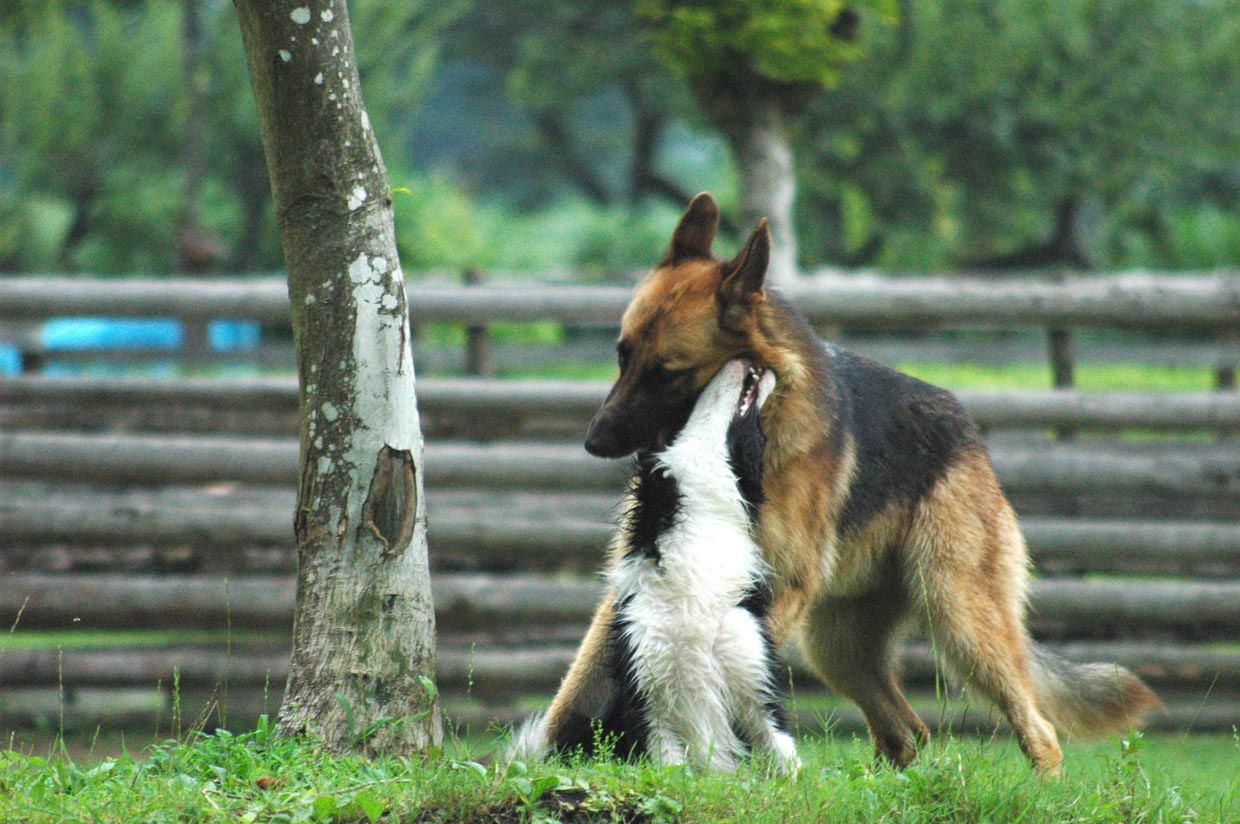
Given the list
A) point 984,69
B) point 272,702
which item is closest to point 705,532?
point 272,702

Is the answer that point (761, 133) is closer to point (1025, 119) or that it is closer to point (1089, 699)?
point (1089, 699)

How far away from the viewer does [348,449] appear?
3385 millimetres

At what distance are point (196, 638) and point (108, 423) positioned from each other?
148 cm

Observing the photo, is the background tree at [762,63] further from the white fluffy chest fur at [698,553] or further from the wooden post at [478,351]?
the white fluffy chest fur at [698,553]

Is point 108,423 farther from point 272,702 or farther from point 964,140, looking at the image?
point 964,140

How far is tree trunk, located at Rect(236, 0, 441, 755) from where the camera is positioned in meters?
3.35

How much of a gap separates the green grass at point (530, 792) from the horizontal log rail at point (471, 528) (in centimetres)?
321

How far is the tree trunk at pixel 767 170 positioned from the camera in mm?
10141

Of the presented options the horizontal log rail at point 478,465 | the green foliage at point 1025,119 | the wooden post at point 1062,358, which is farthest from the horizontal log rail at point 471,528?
the green foliage at point 1025,119

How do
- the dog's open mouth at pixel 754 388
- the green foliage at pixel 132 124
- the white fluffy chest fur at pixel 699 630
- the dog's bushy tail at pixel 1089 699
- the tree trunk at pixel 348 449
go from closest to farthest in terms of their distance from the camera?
the white fluffy chest fur at pixel 699 630, the tree trunk at pixel 348 449, the dog's open mouth at pixel 754 388, the dog's bushy tail at pixel 1089 699, the green foliage at pixel 132 124

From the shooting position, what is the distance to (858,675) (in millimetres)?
4492

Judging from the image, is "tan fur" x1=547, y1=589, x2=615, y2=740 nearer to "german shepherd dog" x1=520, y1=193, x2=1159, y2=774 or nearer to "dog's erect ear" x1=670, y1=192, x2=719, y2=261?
"german shepherd dog" x1=520, y1=193, x2=1159, y2=774

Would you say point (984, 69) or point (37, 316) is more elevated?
point (984, 69)

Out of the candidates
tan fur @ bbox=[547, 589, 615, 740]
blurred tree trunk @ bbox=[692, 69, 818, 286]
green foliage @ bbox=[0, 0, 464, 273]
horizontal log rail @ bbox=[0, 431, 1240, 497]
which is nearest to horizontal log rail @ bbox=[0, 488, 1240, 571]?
horizontal log rail @ bbox=[0, 431, 1240, 497]
